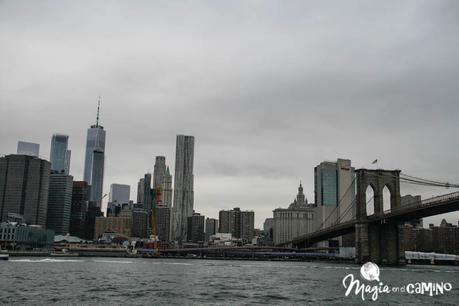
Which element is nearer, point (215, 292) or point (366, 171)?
point (215, 292)

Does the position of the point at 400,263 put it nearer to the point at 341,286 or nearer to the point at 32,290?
the point at 341,286

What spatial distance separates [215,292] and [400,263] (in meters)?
71.9

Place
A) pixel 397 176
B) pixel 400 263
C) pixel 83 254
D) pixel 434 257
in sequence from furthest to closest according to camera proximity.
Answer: pixel 83 254 < pixel 434 257 < pixel 397 176 < pixel 400 263

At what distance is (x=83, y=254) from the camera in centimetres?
18088

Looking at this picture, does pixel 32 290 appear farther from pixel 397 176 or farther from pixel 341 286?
pixel 397 176

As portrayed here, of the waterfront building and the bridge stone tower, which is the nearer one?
the bridge stone tower

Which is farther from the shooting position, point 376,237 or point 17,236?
point 17,236

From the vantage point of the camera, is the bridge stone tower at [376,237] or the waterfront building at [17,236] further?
the waterfront building at [17,236]

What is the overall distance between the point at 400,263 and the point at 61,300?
83.3 meters

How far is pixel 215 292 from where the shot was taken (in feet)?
138

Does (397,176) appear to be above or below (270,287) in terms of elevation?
above

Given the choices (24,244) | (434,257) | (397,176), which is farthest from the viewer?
(24,244)

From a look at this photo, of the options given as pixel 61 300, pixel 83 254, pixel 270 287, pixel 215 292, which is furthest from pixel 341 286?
pixel 83 254

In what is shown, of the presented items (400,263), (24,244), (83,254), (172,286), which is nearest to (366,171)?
(400,263)
